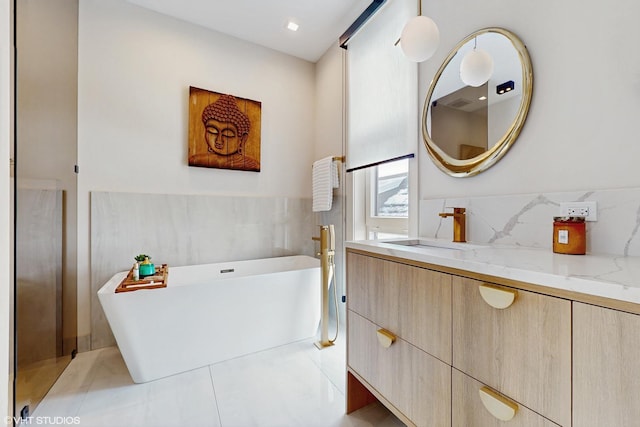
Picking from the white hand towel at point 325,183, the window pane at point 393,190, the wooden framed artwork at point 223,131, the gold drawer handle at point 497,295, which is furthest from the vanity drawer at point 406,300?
the wooden framed artwork at point 223,131

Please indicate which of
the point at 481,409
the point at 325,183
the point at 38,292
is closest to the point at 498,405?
the point at 481,409

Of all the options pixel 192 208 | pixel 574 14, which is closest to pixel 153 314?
pixel 192 208

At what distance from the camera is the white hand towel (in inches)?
95.2

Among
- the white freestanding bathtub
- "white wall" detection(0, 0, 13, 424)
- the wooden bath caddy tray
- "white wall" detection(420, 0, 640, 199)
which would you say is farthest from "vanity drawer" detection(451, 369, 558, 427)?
the wooden bath caddy tray

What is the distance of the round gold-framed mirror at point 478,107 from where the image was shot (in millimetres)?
1149

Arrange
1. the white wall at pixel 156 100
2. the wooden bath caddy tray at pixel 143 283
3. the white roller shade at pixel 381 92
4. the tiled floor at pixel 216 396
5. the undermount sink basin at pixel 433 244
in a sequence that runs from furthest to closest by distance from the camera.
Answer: the white wall at pixel 156 100 → the white roller shade at pixel 381 92 → the wooden bath caddy tray at pixel 143 283 → the tiled floor at pixel 216 396 → the undermount sink basin at pixel 433 244

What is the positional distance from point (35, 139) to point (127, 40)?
126 cm

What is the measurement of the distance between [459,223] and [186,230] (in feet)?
7.24

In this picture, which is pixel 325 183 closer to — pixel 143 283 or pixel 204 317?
pixel 204 317

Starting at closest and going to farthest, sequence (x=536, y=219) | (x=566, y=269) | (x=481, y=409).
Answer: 1. (x=566, y=269)
2. (x=481, y=409)
3. (x=536, y=219)

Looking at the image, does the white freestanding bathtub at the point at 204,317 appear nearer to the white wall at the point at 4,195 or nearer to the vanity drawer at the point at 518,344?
the white wall at the point at 4,195

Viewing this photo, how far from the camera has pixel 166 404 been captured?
4.78 feet

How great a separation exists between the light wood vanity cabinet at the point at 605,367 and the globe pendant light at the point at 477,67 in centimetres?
112

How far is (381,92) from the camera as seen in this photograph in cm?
191
